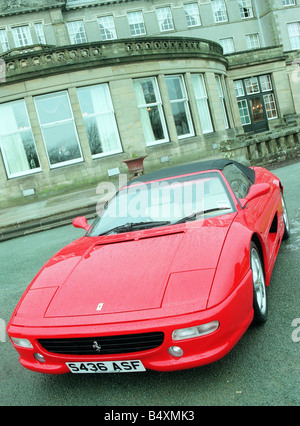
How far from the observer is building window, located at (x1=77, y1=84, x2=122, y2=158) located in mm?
17469

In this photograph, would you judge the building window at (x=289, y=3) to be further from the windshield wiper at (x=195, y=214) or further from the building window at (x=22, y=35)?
the windshield wiper at (x=195, y=214)

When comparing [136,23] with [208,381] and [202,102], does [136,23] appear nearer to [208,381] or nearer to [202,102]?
[202,102]

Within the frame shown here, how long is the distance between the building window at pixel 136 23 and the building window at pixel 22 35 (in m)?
7.94

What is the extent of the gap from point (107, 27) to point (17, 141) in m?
18.3

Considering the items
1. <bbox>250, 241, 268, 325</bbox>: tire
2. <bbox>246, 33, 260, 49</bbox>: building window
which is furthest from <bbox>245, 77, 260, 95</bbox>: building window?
<bbox>250, 241, 268, 325</bbox>: tire

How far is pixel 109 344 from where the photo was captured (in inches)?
99.2

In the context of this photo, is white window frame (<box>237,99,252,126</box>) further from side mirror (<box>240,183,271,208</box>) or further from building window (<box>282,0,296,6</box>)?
side mirror (<box>240,183,271,208</box>)

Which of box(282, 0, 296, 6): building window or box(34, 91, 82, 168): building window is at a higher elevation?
box(282, 0, 296, 6): building window

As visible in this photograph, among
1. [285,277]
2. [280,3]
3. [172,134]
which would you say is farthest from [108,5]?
[285,277]

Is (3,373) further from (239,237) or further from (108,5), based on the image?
(108,5)

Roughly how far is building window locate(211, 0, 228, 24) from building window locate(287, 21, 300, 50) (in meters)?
5.65

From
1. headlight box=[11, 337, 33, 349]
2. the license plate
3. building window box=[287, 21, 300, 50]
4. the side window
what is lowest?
the license plate

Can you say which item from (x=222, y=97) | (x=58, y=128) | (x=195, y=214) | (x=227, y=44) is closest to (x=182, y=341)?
(x=195, y=214)
